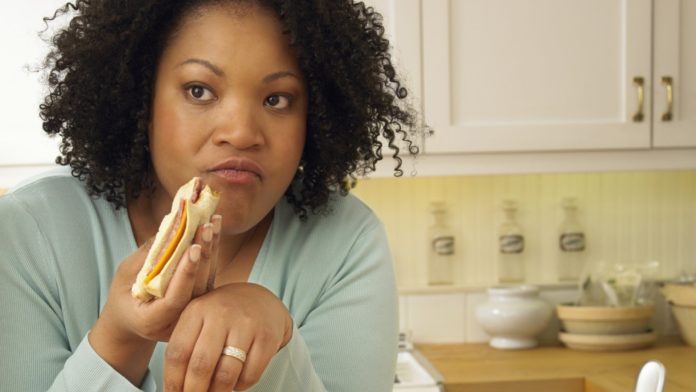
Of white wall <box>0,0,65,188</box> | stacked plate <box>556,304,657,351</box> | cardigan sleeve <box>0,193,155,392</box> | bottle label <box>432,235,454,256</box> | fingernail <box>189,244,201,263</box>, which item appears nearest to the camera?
fingernail <box>189,244,201,263</box>

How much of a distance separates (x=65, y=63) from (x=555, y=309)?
1.87m

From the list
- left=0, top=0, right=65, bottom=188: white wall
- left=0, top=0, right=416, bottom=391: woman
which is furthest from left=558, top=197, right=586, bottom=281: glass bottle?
left=0, top=0, right=416, bottom=391: woman

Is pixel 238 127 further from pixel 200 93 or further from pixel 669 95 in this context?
pixel 669 95

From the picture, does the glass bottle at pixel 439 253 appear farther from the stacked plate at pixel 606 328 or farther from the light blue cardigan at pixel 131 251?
the light blue cardigan at pixel 131 251

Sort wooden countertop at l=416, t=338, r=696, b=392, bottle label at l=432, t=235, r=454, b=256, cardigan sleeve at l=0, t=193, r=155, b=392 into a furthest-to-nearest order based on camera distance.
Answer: bottle label at l=432, t=235, r=454, b=256 < wooden countertop at l=416, t=338, r=696, b=392 < cardigan sleeve at l=0, t=193, r=155, b=392

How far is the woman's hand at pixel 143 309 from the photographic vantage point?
0.79 m

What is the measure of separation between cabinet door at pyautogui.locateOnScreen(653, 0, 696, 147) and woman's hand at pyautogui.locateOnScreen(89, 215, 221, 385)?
6.09 feet

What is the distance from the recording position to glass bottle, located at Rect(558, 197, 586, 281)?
8.95 feet

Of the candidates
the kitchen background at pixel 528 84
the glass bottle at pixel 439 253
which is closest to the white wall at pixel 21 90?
the kitchen background at pixel 528 84

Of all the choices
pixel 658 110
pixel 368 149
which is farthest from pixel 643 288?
pixel 368 149

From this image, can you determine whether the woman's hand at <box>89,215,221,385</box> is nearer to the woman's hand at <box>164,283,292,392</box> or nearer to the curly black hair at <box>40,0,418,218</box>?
the woman's hand at <box>164,283,292,392</box>

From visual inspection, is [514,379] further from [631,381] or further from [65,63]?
[65,63]

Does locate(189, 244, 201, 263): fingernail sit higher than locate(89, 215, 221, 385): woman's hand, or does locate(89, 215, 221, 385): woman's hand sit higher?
locate(189, 244, 201, 263): fingernail

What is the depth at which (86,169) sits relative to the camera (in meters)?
1.18
